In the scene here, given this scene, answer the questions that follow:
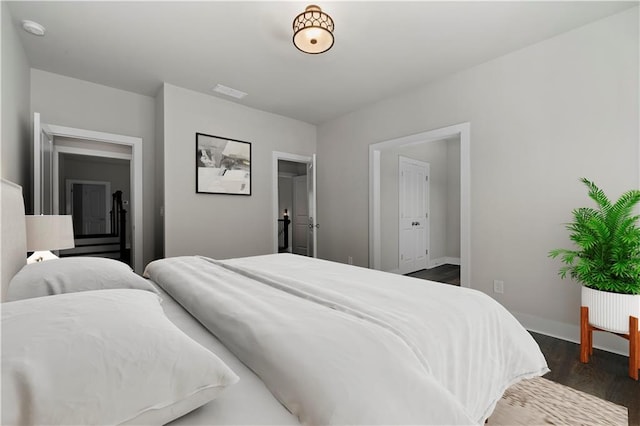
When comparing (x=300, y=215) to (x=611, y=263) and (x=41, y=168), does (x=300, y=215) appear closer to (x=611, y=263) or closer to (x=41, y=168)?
(x=41, y=168)

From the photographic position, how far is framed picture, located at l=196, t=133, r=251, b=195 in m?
3.85

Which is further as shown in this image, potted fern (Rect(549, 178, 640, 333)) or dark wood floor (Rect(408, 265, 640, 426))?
potted fern (Rect(549, 178, 640, 333))

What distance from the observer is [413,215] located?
5.45 meters

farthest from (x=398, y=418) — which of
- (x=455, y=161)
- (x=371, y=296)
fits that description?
(x=455, y=161)

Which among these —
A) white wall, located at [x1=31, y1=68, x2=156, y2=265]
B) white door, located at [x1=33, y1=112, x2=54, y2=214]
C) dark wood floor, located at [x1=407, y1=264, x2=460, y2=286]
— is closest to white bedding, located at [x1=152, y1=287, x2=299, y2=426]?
white door, located at [x1=33, y1=112, x2=54, y2=214]

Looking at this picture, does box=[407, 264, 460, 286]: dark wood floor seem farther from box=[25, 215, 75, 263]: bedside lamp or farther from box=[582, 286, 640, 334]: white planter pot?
box=[25, 215, 75, 263]: bedside lamp

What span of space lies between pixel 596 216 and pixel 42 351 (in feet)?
10.1

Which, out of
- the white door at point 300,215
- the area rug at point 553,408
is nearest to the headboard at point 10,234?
the area rug at point 553,408

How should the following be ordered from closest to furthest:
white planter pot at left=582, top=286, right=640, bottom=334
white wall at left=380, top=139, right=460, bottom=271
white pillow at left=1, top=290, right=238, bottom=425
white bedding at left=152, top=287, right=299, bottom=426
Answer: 1. white pillow at left=1, top=290, right=238, bottom=425
2. white bedding at left=152, top=287, right=299, bottom=426
3. white planter pot at left=582, top=286, right=640, bottom=334
4. white wall at left=380, top=139, right=460, bottom=271

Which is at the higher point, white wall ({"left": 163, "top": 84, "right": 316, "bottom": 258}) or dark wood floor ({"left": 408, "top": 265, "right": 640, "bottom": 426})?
white wall ({"left": 163, "top": 84, "right": 316, "bottom": 258})

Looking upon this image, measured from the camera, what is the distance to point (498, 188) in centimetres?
303

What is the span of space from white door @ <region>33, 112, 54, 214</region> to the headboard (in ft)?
3.97

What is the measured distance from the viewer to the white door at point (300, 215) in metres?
7.26

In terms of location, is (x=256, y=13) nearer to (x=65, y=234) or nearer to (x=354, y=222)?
(x=65, y=234)
